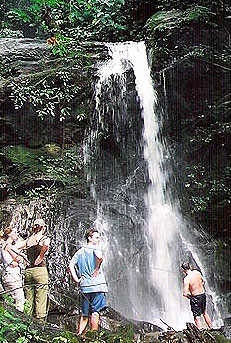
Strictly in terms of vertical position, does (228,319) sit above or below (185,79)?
below

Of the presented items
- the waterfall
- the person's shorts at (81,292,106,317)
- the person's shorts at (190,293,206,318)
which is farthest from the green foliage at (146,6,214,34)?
the person's shorts at (81,292,106,317)

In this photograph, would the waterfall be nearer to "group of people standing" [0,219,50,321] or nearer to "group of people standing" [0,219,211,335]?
"group of people standing" [0,219,211,335]

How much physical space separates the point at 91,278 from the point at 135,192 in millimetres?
4359

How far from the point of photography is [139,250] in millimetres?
8562

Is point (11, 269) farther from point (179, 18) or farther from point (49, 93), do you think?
point (179, 18)

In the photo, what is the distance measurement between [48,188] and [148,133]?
8.93ft

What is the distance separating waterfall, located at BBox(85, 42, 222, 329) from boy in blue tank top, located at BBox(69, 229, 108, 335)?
2950 millimetres

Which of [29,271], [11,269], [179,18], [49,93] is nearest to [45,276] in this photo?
[29,271]

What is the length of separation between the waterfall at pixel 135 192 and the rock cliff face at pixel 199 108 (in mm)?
396

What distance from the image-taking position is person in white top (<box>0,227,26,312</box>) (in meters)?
5.25

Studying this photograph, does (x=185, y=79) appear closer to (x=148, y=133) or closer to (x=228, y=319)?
(x=148, y=133)

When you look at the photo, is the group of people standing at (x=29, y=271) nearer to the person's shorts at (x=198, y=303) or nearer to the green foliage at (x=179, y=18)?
the person's shorts at (x=198, y=303)

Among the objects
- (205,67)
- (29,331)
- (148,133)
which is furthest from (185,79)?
(29,331)

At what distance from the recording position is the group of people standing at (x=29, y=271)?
5.20 m
